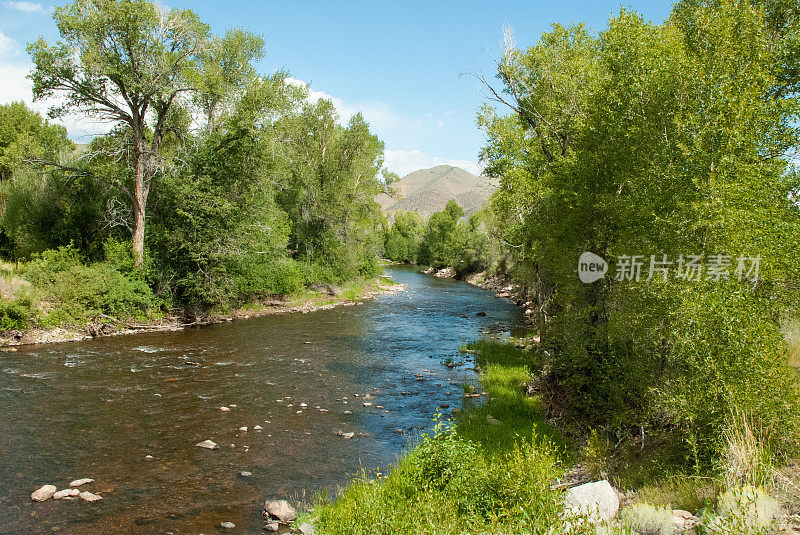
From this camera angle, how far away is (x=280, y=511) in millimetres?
8336

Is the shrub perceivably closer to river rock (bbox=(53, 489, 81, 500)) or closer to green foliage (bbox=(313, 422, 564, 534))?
green foliage (bbox=(313, 422, 564, 534))

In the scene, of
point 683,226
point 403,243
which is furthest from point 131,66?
point 403,243

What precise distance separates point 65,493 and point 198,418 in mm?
4250

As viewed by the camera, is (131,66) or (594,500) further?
(131,66)

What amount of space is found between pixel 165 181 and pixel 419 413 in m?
19.2

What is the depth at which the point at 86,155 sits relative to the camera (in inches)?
972

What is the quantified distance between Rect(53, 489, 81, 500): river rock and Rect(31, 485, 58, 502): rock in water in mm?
99

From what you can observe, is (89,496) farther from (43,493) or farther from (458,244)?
(458,244)

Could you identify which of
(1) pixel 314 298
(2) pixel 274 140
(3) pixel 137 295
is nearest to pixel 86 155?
(3) pixel 137 295

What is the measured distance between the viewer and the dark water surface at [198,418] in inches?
339

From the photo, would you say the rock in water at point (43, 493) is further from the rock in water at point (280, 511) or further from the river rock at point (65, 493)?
the rock in water at point (280, 511)

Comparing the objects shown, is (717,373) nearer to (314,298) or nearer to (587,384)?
(587,384)

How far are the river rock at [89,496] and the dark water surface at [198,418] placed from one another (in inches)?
5.9

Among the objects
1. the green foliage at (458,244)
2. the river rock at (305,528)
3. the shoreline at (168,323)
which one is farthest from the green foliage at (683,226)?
the green foliage at (458,244)
